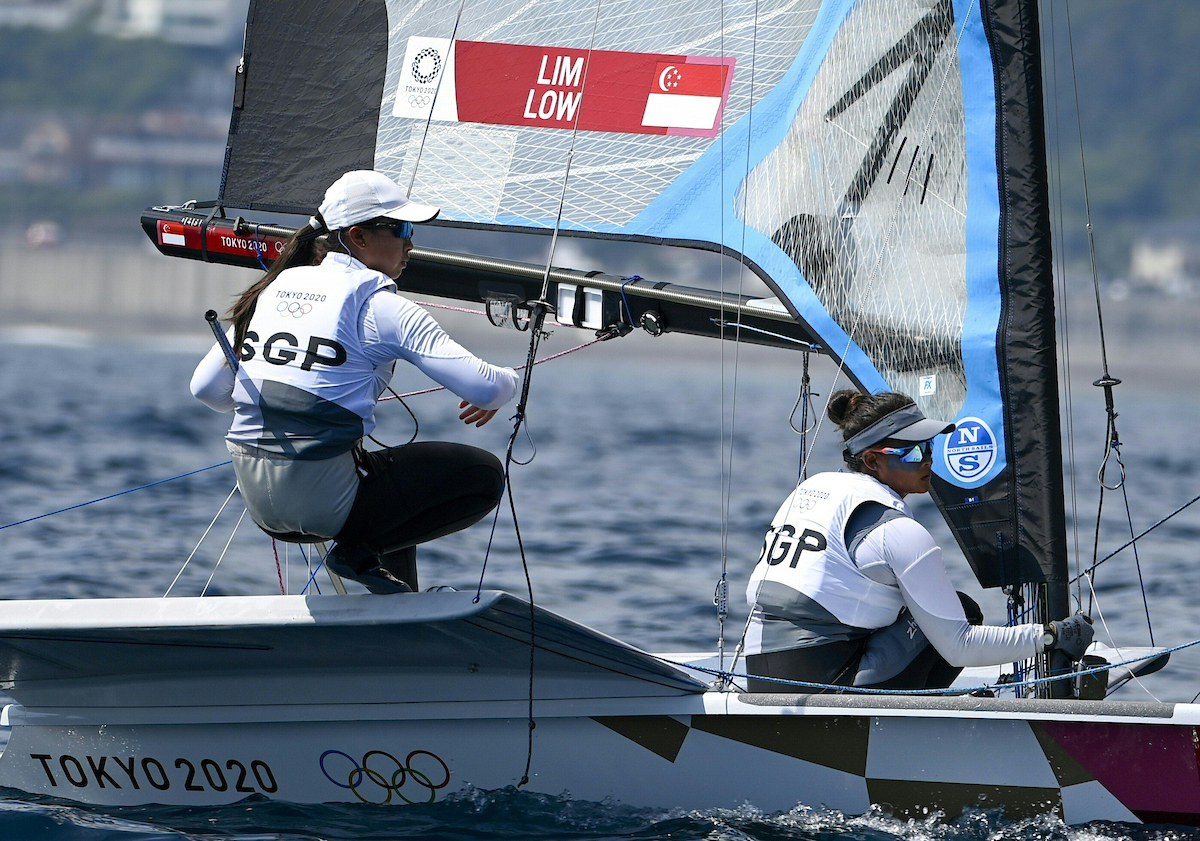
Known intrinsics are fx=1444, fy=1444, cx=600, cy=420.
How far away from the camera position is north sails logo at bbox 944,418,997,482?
298 cm

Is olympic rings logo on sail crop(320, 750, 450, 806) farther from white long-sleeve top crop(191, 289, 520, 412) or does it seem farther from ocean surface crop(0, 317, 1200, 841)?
white long-sleeve top crop(191, 289, 520, 412)

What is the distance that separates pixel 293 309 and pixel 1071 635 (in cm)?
156

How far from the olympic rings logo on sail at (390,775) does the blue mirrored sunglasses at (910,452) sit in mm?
1004

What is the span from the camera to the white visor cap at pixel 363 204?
2475 mm

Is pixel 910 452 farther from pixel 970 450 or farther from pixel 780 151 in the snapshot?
pixel 780 151

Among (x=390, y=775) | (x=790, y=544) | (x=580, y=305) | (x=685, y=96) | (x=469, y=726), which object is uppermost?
(x=685, y=96)

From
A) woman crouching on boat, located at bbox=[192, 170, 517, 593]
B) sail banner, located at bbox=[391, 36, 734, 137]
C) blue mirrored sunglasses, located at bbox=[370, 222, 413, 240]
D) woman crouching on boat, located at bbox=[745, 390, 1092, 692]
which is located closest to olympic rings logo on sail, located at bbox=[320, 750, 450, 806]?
woman crouching on boat, located at bbox=[192, 170, 517, 593]

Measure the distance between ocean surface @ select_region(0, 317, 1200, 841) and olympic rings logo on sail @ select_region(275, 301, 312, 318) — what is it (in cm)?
71

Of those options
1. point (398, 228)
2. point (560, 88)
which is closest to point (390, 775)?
point (398, 228)

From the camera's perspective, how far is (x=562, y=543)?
6574 mm

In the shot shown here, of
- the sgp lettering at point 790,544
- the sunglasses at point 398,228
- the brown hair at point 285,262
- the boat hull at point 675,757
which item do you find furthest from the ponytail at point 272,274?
the sgp lettering at point 790,544

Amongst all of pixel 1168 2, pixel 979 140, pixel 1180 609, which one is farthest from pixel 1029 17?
pixel 1168 2

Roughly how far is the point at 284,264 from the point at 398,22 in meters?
1.23

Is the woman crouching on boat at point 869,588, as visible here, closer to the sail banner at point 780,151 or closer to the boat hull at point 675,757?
the boat hull at point 675,757
